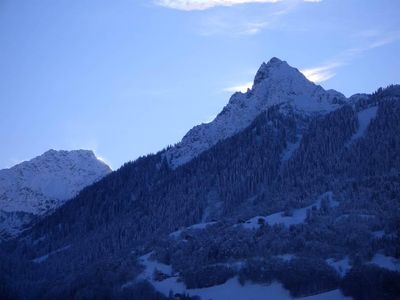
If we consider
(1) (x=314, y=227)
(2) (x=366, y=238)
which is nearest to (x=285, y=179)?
(1) (x=314, y=227)

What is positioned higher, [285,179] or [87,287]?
[285,179]

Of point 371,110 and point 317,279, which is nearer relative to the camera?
point 317,279

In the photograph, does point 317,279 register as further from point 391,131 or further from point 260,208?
point 391,131

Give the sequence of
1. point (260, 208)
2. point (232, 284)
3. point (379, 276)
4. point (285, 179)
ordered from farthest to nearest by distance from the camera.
A: 1. point (285, 179)
2. point (260, 208)
3. point (232, 284)
4. point (379, 276)

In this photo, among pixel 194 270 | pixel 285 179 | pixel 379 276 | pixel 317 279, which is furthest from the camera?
pixel 285 179

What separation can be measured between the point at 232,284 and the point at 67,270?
294 ft

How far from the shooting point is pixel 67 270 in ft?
642

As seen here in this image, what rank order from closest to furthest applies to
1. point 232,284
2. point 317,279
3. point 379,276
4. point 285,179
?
point 379,276, point 317,279, point 232,284, point 285,179

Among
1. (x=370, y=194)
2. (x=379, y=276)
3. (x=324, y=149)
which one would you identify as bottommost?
(x=379, y=276)

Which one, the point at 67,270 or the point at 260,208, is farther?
the point at 67,270

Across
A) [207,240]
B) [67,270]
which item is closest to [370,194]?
[207,240]

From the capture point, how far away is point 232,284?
117m

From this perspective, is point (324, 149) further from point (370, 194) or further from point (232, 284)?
point (232, 284)

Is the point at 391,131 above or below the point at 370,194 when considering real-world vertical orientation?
above
